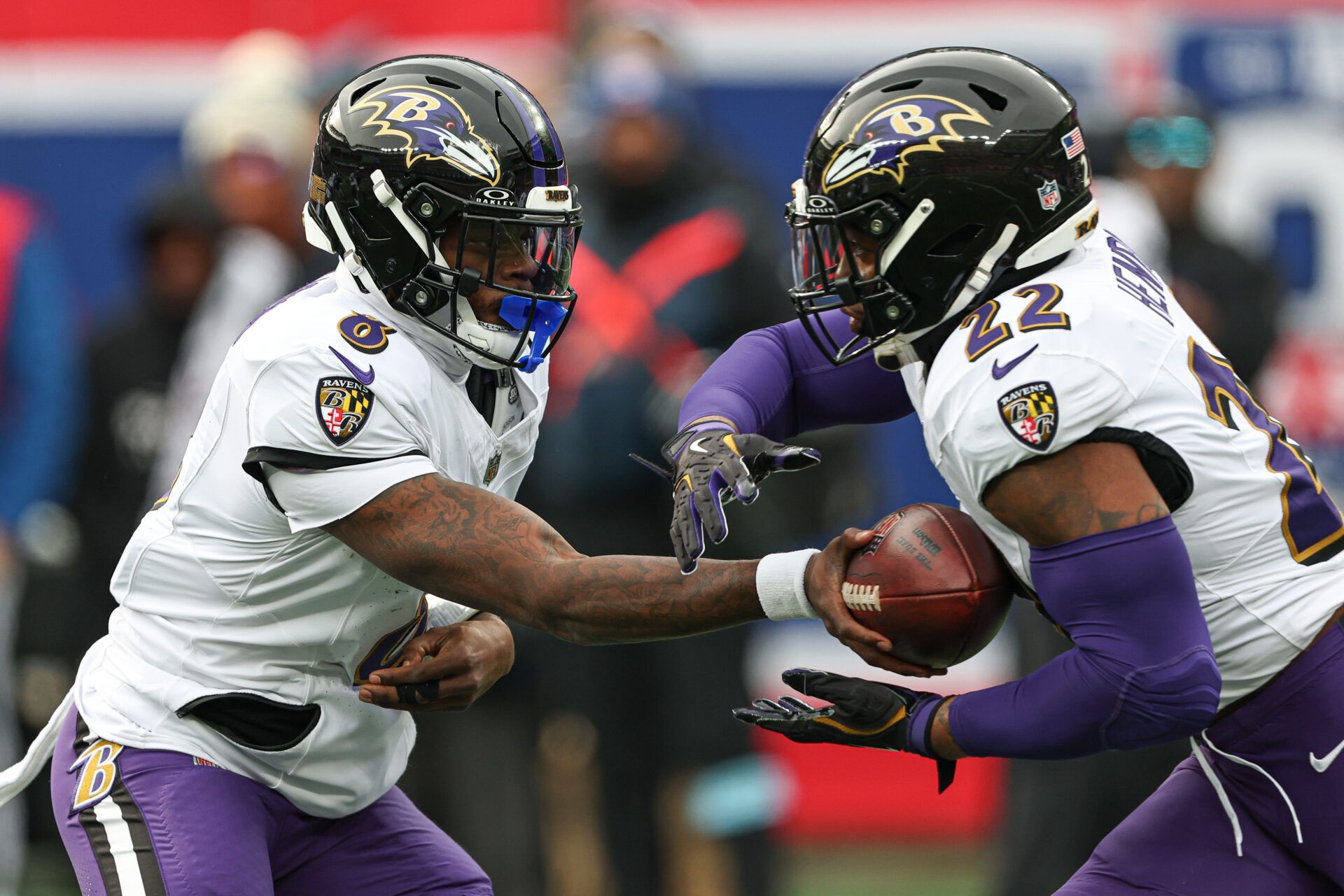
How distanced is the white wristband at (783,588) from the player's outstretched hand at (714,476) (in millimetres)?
97

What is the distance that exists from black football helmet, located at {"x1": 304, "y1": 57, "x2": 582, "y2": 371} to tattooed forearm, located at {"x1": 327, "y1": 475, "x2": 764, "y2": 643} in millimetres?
378

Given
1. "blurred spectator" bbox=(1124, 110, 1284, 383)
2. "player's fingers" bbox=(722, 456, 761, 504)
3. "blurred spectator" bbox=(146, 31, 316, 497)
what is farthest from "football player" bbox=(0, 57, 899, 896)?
"blurred spectator" bbox=(1124, 110, 1284, 383)

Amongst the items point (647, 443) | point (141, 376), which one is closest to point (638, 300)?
point (647, 443)

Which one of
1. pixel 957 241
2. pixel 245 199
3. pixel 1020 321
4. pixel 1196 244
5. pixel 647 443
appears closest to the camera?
pixel 1020 321

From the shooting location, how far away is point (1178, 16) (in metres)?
7.64

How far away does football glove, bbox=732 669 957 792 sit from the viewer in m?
3.33

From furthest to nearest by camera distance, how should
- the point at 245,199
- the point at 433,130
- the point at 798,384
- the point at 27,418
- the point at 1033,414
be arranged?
the point at 245,199 < the point at 27,418 < the point at 798,384 < the point at 433,130 < the point at 1033,414

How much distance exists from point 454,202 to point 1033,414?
1.09 meters

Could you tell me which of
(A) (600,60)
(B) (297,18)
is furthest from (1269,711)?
(B) (297,18)

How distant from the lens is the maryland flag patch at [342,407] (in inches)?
129

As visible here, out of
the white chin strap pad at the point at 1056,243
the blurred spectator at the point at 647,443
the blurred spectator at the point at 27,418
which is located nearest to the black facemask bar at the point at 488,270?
the white chin strap pad at the point at 1056,243

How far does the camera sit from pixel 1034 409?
122 inches

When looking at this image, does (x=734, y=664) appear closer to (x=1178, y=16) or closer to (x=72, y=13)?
(x=1178, y=16)

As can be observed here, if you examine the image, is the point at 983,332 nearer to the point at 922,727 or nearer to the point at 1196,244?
the point at 922,727
